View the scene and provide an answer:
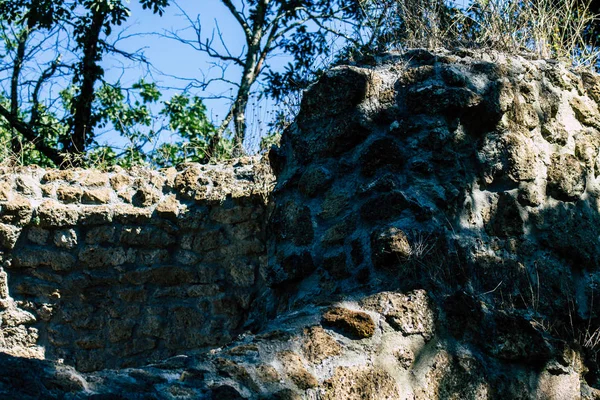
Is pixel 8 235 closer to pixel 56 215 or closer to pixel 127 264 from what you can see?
pixel 56 215

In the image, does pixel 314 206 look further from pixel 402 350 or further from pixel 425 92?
pixel 402 350

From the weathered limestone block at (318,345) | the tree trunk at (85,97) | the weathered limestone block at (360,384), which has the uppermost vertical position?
the tree trunk at (85,97)

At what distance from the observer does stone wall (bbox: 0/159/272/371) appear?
519cm

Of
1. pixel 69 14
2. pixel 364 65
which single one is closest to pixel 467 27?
pixel 364 65

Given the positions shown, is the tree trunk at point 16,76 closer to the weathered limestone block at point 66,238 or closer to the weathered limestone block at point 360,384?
the weathered limestone block at point 66,238

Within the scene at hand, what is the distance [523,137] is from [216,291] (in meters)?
2.70

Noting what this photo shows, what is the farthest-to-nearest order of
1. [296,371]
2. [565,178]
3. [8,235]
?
[8,235] < [565,178] < [296,371]

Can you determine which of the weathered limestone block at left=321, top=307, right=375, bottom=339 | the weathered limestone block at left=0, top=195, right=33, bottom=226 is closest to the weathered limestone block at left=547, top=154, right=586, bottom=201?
the weathered limestone block at left=321, top=307, right=375, bottom=339

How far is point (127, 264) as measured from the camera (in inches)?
208

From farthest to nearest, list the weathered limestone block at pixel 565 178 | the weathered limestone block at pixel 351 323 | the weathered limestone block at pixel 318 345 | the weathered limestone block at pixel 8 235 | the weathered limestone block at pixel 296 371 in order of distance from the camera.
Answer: the weathered limestone block at pixel 8 235 < the weathered limestone block at pixel 565 178 < the weathered limestone block at pixel 351 323 < the weathered limestone block at pixel 318 345 < the weathered limestone block at pixel 296 371

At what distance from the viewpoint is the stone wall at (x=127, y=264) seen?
17.0 feet

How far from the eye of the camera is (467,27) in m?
4.34

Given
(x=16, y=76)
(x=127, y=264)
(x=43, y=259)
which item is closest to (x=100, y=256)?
(x=127, y=264)

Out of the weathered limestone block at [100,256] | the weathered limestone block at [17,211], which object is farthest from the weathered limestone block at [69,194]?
the weathered limestone block at [100,256]
